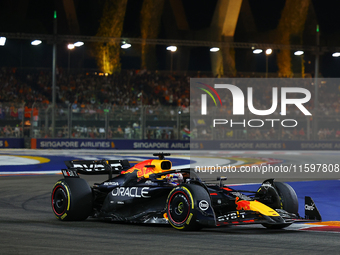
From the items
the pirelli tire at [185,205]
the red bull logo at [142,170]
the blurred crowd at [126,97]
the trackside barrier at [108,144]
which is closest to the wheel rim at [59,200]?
the red bull logo at [142,170]

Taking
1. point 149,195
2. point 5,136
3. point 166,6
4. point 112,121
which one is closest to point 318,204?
point 149,195

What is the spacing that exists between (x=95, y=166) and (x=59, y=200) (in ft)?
3.14

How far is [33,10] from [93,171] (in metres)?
42.5

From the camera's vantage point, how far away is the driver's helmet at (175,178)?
26.9ft

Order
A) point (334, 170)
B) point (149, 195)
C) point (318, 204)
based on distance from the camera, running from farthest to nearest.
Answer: point (334, 170), point (318, 204), point (149, 195)

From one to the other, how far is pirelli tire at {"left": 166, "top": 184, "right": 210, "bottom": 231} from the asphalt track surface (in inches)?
4.7

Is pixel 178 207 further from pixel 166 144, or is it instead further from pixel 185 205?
pixel 166 144

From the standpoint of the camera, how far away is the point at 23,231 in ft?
24.0

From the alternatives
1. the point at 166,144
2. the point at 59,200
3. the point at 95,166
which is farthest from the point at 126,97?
the point at 59,200

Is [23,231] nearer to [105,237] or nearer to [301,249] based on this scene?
[105,237]

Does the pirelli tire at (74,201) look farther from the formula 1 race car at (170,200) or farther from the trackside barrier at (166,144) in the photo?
the trackside barrier at (166,144)

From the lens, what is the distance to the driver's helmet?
821 cm

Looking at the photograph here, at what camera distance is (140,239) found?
6.75m

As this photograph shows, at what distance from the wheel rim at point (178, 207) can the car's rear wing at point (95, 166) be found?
2189mm
